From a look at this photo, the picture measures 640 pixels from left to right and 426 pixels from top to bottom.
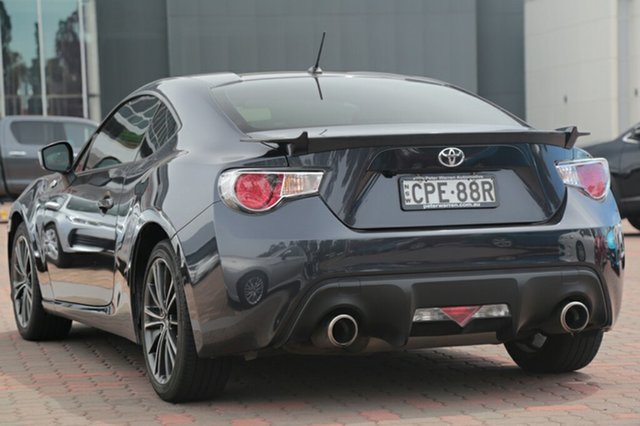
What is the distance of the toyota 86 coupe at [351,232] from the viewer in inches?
210

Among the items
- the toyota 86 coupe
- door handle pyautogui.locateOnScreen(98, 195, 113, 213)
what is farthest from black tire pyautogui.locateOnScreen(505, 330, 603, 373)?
door handle pyautogui.locateOnScreen(98, 195, 113, 213)

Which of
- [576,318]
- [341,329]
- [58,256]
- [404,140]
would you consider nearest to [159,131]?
[58,256]

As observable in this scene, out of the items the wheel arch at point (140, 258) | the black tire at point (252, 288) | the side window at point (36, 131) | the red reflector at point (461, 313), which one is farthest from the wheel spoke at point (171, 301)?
the side window at point (36, 131)

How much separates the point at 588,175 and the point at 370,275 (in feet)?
3.88

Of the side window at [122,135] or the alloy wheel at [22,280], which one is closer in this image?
the side window at [122,135]

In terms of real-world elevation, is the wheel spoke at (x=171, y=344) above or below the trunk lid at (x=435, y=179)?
below

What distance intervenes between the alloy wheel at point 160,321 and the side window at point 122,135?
0.86 metres

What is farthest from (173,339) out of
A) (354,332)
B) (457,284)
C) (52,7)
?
(52,7)

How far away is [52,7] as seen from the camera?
38219 millimetres

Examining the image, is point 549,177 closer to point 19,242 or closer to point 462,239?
point 462,239

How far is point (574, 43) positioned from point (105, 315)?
43042mm

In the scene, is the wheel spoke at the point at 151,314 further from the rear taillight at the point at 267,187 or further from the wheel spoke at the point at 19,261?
the wheel spoke at the point at 19,261

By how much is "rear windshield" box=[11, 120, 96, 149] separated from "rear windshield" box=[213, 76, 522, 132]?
17873 mm

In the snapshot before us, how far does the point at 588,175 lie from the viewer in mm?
5867
